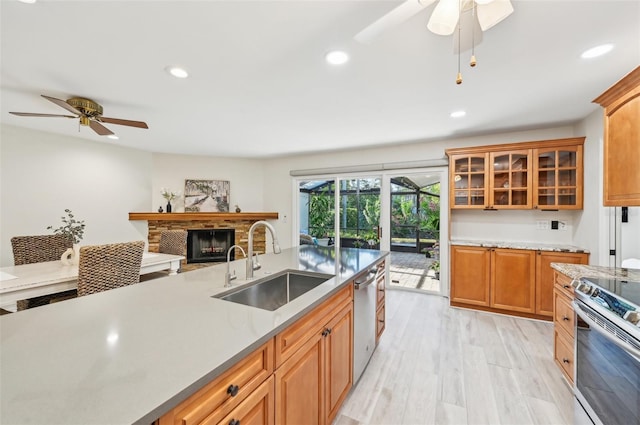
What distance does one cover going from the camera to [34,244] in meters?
2.72

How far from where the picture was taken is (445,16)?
4.06ft

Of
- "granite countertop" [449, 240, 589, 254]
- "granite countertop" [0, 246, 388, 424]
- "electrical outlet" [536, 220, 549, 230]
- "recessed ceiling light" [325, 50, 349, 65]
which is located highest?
"recessed ceiling light" [325, 50, 349, 65]

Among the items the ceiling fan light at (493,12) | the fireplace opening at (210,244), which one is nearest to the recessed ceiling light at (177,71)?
the ceiling fan light at (493,12)

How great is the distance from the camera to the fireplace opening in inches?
210

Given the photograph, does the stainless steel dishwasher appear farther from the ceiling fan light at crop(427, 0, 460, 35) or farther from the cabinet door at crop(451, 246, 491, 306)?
the cabinet door at crop(451, 246, 491, 306)

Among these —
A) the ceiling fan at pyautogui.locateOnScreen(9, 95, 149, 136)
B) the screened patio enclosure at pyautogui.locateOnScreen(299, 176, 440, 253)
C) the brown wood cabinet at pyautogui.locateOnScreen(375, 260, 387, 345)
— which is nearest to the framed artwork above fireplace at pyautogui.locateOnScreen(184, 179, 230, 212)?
the screened patio enclosure at pyautogui.locateOnScreen(299, 176, 440, 253)

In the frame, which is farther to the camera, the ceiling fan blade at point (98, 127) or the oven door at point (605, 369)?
the ceiling fan blade at point (98, 127)

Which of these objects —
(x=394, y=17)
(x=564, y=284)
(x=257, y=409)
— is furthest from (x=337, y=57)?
(x=564, y=284)

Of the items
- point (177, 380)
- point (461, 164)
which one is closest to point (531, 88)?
point (461, 164)

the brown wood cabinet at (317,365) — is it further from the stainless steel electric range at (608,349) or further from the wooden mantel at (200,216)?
the wooden mantel at (200,216)

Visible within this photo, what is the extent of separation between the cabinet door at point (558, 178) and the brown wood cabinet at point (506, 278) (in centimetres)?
64

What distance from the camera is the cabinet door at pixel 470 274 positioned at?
131 inches

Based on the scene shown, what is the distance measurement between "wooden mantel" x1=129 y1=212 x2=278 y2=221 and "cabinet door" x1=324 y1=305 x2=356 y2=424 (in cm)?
388

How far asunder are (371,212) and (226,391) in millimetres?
4031
